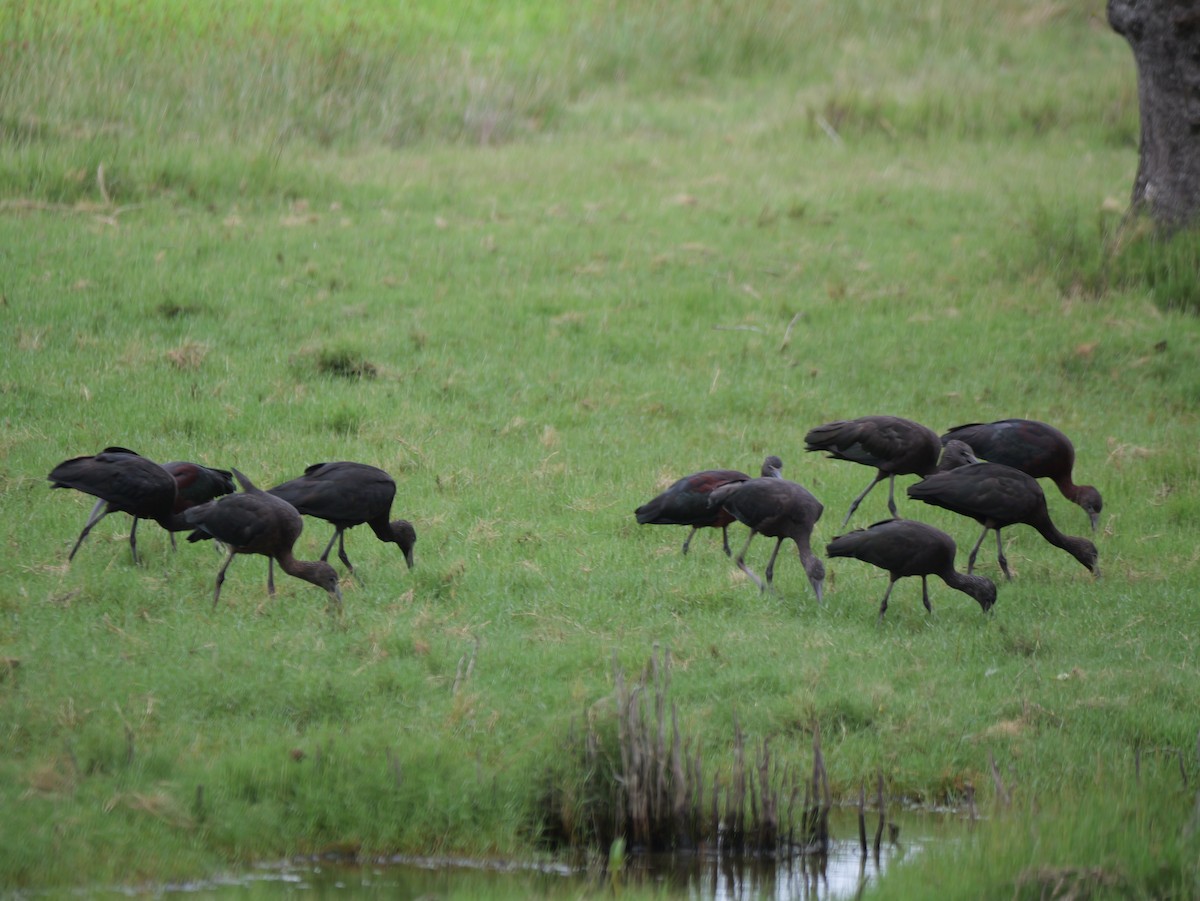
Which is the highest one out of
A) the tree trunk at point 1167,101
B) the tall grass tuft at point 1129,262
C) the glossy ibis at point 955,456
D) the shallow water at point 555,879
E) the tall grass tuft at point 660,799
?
the tree trunk at point 1167,101

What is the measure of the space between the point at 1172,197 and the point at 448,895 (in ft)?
38.6

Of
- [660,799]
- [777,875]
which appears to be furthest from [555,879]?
[777,875]

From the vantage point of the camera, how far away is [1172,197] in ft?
46.9

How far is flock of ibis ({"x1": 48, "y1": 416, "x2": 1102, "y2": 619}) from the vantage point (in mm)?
7527

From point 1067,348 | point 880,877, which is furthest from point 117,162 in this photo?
point 880,877

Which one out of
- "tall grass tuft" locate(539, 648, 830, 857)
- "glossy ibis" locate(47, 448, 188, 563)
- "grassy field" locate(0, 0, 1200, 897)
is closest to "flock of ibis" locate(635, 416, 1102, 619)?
"grassy field" locate(0, 0, 1200, 897)

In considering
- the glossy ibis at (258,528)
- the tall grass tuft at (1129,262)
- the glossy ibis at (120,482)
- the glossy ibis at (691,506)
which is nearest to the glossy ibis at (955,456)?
the glossy ibis at (691,506)

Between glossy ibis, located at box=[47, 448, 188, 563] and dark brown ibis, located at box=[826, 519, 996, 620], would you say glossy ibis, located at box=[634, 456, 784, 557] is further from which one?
glossy ibis, located at box=[47, 448, 188, 563]

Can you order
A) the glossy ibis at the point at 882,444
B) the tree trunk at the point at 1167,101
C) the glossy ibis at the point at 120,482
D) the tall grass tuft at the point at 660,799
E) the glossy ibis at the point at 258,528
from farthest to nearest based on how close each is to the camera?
the tree trunk at the point at 1167,101, the glossy ibis at the point at 882,444, the glossy ibis at the point at 120,482, the glossy ibis at the point at 258,528, the tall grass tuft at the point at 660,799

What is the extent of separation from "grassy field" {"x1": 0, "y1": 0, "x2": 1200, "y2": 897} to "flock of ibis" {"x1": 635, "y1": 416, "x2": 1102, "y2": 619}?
0.30 metres

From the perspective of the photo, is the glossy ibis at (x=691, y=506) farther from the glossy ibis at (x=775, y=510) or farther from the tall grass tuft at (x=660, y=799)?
the tall grass tuft at (x=660, y=799)

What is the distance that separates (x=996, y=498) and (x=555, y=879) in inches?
165

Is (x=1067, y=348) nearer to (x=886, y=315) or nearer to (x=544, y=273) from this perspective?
(x=886, y=315)

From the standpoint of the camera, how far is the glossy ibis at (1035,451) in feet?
31.1
